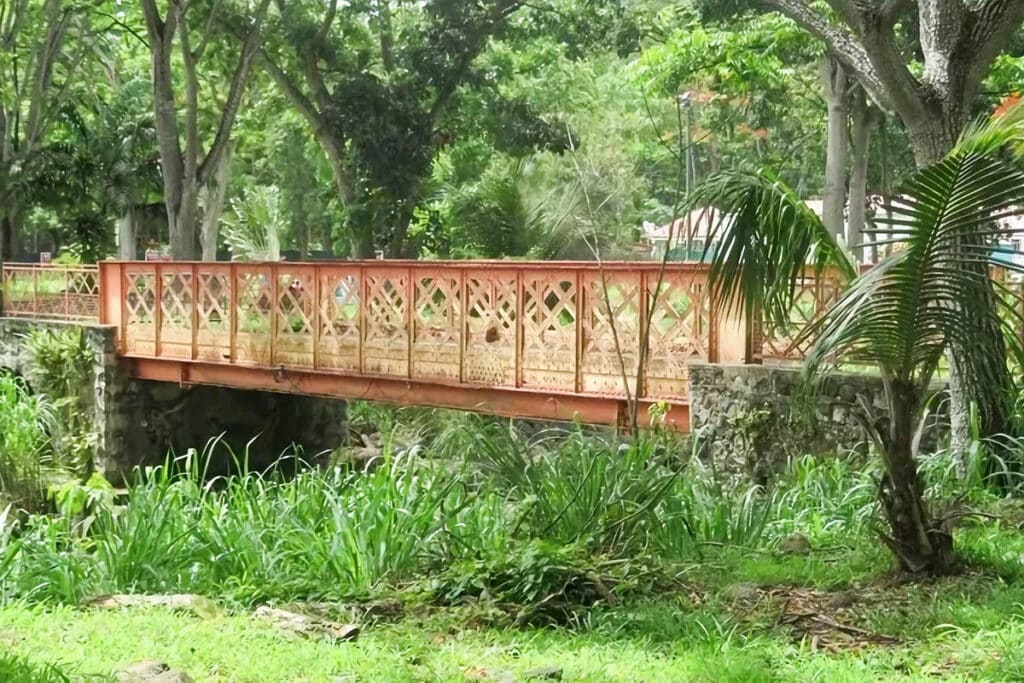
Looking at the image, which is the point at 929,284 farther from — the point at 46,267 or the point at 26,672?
the point at 46,267

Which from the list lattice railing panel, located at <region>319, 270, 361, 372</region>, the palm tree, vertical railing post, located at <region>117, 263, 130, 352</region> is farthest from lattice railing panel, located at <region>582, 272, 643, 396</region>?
vertical railing post, located at <region>117, 263, 130, 352</region>

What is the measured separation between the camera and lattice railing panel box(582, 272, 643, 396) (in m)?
11.3

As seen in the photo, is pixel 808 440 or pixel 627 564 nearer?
pixel 627 564

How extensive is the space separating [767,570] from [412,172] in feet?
56.0

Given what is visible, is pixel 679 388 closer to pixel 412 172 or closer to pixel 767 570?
pixel 767 570

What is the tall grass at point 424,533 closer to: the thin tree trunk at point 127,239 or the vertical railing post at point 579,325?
the vertical railing post at point 579,325

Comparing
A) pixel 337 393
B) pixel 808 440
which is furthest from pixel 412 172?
pixel 808 440

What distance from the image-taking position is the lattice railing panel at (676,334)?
1073 cm

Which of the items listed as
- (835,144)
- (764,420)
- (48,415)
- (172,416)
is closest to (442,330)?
(764,420)

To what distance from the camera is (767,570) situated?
6152 mm

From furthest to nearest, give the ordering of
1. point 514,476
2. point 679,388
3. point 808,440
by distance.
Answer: point 679,388 < point 808,440 < point 514,476

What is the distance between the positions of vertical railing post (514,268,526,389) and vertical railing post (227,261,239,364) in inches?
191

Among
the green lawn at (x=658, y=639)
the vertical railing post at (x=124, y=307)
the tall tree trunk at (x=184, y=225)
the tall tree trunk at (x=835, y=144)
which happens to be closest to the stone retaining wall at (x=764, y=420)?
the green lawn at (x=658, y=639)

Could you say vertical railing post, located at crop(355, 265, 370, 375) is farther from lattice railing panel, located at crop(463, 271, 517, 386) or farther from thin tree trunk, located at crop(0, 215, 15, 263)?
thin tree trunk, located at crop(0, 215, 15, 263)
